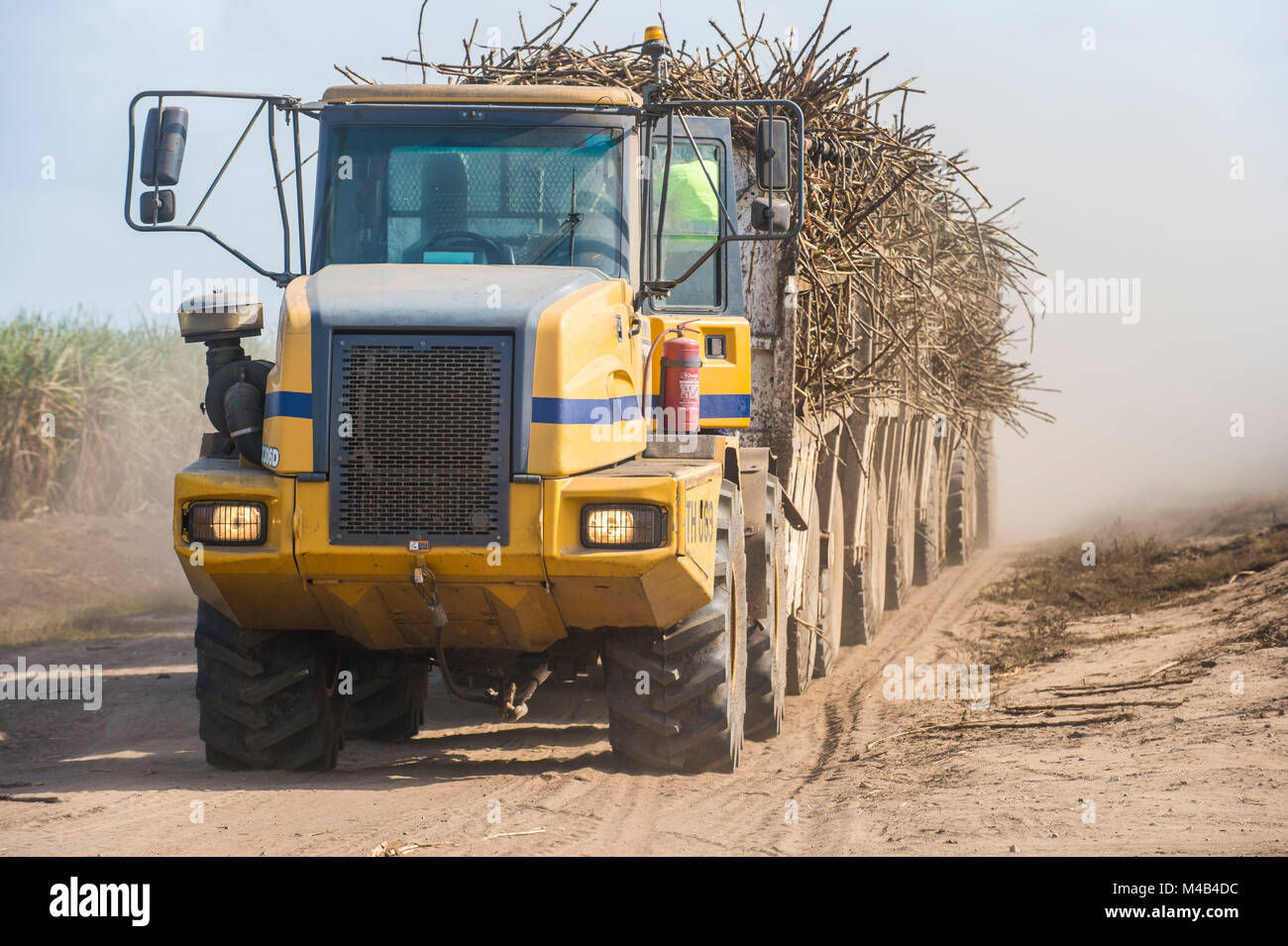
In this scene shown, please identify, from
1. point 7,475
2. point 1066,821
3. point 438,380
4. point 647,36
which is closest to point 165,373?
point 7,475

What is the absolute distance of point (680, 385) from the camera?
24.3ft

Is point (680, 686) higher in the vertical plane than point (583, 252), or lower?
lower

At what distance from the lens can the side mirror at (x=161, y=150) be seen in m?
6.66

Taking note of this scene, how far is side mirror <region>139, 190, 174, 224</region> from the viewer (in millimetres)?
6703

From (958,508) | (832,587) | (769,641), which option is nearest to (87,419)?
(958,508)

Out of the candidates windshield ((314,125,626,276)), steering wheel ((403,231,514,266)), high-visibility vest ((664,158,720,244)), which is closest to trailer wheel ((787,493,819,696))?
high-visibility vest ((664,158,720,244))

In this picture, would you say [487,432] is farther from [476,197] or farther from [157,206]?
[157,206]

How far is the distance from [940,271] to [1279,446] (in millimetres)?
18737

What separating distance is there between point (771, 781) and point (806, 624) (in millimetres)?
2779

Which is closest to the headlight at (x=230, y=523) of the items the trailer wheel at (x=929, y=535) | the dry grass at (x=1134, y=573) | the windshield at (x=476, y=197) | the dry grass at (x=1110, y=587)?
the windshield at (x=476, y=197)

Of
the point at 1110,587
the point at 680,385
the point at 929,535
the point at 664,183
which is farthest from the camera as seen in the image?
the point at 929,535

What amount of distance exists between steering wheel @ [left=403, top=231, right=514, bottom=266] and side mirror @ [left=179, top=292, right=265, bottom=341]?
79 centimetres

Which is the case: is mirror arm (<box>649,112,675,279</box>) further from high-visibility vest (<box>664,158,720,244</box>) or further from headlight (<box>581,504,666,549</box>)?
headlight (<box>581,504,666,549</box>)
